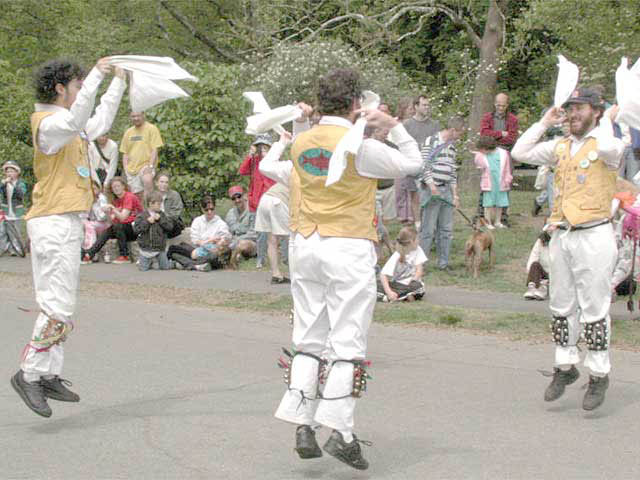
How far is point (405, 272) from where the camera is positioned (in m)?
11.9

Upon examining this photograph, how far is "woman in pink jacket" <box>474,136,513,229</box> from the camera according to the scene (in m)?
15.7

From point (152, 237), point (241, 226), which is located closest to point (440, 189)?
point (241, 226)

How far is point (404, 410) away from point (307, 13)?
744 inches

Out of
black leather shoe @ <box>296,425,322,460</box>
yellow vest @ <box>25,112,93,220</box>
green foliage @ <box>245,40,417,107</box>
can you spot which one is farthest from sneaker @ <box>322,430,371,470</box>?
green foliage @ <box>245,40,417,107</box>

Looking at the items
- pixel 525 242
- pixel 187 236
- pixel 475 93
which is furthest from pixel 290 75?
pixel 525 242

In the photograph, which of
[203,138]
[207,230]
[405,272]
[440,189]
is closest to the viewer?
[405,272]

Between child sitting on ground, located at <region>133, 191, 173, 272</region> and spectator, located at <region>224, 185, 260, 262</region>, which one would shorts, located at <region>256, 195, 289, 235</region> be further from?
child sitting on ground, located at <region>133, 191, 173, 272</region>

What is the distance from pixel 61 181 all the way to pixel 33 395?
1346mm

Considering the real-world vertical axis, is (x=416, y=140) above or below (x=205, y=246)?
above

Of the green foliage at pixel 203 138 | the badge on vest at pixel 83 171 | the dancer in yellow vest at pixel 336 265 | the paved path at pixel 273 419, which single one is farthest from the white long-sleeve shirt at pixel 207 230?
the dancer in yellow vest at pixel 336 265

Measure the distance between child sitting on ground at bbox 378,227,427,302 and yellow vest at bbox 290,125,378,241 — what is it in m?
5.83

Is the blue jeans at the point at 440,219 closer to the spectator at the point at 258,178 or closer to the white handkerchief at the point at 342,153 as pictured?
the spectator at the point at 258,178

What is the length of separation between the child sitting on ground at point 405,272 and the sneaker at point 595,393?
4654 millimetres

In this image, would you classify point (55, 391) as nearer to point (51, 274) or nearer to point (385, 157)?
point (51, 274)
